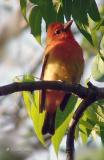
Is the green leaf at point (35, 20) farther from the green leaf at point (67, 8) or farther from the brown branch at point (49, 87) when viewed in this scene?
the brown branch at point (49, 87)

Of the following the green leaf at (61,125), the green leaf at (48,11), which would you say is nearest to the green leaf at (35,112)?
the green leaf at (61,125)

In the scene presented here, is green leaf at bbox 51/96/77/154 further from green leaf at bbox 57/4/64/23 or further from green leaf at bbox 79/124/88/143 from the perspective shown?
green leaf at bbox 57/4/64/23

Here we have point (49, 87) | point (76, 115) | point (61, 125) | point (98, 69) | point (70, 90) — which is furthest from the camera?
point (98, 69)

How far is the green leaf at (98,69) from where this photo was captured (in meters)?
2.53

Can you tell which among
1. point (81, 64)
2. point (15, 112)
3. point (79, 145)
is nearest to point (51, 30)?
point (81, 64)

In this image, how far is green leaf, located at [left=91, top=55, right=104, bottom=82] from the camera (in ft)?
8.29

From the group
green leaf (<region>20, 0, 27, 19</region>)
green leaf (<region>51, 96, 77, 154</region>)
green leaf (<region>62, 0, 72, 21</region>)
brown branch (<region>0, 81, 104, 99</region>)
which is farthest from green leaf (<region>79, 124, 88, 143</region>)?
green leaf (<region>20, 0, 27, 19</region>)

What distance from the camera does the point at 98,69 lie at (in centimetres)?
259

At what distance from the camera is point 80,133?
2713mm

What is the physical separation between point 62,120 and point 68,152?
0.93 feet

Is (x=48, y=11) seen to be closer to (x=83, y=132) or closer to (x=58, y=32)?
(x=83, y=132)

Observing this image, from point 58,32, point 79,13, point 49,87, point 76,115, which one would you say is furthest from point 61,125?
point 58,32

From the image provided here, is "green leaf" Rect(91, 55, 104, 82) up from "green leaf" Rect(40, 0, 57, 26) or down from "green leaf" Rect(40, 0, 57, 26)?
down

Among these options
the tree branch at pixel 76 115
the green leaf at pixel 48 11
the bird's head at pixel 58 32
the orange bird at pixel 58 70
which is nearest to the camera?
the tree branch at pixel 76 115
